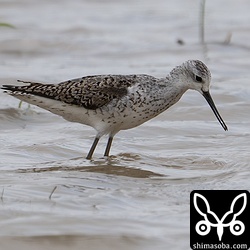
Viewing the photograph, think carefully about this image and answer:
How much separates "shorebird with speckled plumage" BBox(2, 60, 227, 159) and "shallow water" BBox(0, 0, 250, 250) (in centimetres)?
40

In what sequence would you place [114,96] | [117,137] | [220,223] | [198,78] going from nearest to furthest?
[220,223] < [114,96] < [198,78] < [117,137]

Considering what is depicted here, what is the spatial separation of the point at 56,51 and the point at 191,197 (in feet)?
24.3

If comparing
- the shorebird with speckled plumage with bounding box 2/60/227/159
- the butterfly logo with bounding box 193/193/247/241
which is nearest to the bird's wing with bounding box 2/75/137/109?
the shorebird with speckled plumage with bounding box 2/60/227/159

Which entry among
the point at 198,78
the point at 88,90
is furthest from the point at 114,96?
the point at 198,78

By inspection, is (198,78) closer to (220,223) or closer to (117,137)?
(117,137)

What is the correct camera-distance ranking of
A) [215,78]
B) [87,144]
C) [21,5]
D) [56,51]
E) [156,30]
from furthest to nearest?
[21,5], [156,30], [56,51], [215,78], [87,144]

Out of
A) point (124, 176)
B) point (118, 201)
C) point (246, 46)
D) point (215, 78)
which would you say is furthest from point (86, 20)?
point (118, 201)

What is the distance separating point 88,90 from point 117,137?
1.25 metres

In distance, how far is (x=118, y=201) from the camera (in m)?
7.34

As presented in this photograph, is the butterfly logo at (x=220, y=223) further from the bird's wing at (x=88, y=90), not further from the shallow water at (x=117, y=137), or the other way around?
the bird's wing at (x=88, y=90)

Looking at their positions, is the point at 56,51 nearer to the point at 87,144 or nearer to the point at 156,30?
the point at 156,30

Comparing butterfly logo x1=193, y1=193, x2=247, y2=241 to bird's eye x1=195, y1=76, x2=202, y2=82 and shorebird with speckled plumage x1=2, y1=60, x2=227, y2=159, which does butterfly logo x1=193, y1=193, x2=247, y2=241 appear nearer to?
shorebird with speckled plumage x1=2, y1=60, x2=227, y2=159

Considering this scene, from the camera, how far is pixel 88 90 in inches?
355

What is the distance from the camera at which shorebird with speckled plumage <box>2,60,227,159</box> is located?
8953 millimetres
